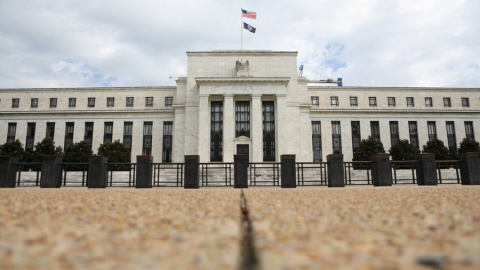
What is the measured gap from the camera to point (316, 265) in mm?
1839

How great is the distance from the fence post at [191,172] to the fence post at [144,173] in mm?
2161

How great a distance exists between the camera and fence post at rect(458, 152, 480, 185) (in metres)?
17.0

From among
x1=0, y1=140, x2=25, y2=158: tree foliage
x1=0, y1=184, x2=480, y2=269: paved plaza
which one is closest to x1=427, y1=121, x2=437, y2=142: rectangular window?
x1=0, y1=184, x2=480, y2=269: paved plaza

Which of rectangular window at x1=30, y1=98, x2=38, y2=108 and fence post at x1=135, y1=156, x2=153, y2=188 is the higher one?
rectangular window at x1=30, y1=98, x2=38, y2=108

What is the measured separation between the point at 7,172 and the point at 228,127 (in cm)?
2752

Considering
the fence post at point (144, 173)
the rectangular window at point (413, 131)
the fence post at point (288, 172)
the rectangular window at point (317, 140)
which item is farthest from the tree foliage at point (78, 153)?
the rectangular window at point (413, 131)

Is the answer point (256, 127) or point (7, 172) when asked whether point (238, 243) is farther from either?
point (256, 127)

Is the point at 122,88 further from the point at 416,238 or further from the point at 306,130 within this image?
the point at 416,238

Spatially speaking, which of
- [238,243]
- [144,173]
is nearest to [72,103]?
[144,173]

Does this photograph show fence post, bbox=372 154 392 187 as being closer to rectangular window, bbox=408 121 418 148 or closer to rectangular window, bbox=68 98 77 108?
rectangular window, bbox=408 121 418 148

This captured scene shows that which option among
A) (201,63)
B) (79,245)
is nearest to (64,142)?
(201,63)

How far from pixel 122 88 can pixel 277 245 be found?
179ft

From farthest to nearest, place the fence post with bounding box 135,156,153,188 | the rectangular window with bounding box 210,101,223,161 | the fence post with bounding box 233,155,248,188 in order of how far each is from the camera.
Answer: the rectangular window with bounding box 210,101,223,161
the fence post with bounding box 135,156,153,188
the fence post with bounding box 233,155,248,188

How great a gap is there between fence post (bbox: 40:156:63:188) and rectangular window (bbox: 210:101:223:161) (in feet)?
85.3
